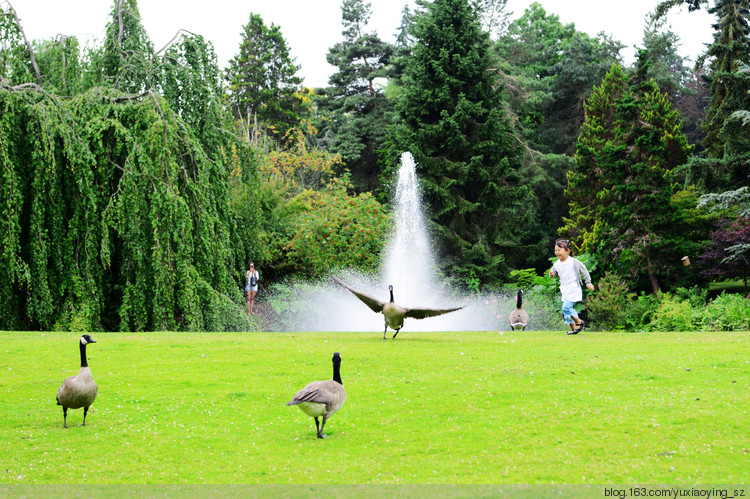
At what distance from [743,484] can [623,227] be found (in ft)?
70.8

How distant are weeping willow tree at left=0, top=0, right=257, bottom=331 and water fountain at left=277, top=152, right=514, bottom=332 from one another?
6.02 m

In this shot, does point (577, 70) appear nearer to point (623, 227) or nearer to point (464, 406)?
point (623, 227)

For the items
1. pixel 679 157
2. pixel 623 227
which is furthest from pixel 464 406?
pixel 679 157

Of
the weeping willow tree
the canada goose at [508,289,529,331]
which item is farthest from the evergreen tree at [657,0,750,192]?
the weeping willow tree

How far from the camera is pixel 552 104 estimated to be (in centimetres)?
5031

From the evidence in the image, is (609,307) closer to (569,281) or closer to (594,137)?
(569,281)

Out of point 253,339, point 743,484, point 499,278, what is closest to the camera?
point 743,484

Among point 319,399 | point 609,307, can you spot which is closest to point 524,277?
point 609,307

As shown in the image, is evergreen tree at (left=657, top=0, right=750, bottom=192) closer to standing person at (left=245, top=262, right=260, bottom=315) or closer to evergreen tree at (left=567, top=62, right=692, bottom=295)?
evergreen tree at (left=567, top=62, right=692, bottom=295)

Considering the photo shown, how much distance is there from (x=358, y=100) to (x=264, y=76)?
14.2 metres

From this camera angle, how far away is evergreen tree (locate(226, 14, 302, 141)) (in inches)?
2327

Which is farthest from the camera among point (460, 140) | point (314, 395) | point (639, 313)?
point (460, 140)

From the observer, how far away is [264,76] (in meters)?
60.3

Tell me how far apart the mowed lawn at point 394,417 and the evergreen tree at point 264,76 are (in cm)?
4952
